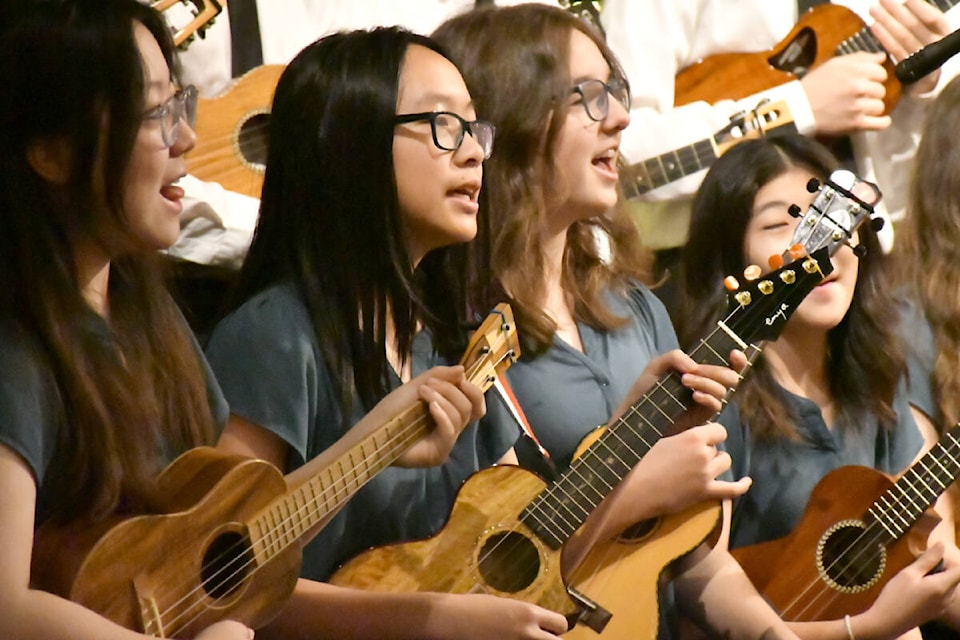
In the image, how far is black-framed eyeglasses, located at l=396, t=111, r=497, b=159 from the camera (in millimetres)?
2361

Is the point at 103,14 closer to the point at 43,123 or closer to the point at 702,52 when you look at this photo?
the point at 43,123

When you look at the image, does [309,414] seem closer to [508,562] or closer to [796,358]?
[508,562]

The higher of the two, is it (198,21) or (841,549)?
(198,21)

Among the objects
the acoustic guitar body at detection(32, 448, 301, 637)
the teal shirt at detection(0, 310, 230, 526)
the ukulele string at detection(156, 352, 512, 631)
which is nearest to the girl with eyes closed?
the ukulele string at detection(156, 352, 512, 631)

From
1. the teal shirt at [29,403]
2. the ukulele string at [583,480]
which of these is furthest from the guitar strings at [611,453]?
the teal shirt at [29,403]

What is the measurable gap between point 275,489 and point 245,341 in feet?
1.12

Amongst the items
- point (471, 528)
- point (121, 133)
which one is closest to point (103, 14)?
point (121, 133)

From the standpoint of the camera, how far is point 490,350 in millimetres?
2238

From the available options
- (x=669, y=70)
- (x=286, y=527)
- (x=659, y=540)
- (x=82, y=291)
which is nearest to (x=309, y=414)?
(x=286, y=527)

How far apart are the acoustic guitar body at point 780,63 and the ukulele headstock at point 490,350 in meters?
1.54

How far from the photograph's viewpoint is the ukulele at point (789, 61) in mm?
3643

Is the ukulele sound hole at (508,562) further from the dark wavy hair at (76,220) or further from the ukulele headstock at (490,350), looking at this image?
the dark wavy hair at (76,220)

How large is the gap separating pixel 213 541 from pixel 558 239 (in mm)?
1157

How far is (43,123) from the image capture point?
1917mm
